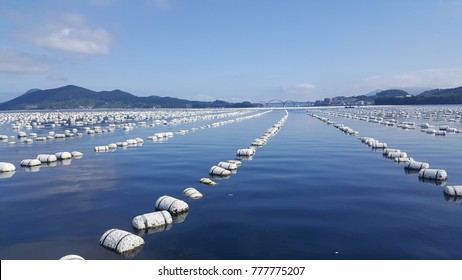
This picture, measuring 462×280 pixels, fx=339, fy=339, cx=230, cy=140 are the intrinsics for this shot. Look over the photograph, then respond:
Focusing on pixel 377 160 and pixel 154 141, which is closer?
pixel 377 160

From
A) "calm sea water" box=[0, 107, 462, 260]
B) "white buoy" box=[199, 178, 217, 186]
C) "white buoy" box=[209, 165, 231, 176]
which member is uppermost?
"white buoy" box=[209, 165, 231, 176]

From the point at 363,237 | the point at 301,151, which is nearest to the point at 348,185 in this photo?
the point at 363,237

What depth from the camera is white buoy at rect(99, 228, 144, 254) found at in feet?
41.7

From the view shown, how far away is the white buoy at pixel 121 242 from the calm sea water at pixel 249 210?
1.00 feet

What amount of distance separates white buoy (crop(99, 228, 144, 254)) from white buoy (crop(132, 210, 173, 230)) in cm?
170

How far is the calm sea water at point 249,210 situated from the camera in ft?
42.7

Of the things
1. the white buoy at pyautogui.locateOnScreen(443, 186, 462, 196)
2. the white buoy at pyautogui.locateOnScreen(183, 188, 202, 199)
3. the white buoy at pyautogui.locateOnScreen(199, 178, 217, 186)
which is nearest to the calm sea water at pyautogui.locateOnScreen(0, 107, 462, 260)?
the white buoy at pyautogui.locateOnScreen(183, 188, 202, 199)

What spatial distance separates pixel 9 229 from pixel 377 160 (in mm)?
29014

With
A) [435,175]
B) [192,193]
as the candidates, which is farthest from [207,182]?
[435,175]

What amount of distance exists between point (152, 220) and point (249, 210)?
504 centimetres

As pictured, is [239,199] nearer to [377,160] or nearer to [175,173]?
[175,173]

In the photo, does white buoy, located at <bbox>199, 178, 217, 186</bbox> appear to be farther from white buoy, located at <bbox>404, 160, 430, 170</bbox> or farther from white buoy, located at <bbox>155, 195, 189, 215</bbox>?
white buoy, located at <bbox>404, 160, 430, 170</bbox>

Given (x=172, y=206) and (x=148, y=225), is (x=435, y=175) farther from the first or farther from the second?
(x=148, y=225)
